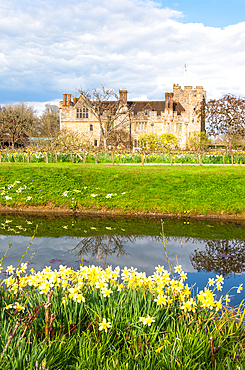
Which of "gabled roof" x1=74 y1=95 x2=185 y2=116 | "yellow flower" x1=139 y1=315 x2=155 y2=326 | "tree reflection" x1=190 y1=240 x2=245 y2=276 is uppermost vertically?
"gabled roof" x1=74 y1=95 x2=185 y2=116

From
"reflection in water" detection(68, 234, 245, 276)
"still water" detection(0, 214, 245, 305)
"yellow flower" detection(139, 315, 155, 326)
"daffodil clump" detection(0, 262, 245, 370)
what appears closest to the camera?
"daffodil clump" detection(0, 262, 245, 370)

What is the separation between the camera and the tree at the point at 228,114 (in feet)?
85.3

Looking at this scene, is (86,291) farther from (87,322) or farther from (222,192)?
(222,192)

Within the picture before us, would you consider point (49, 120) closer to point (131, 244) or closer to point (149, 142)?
point (149, 142)

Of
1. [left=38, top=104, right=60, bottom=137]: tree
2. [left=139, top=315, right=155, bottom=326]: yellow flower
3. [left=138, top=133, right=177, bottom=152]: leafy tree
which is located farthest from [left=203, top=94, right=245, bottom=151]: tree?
[left=38, top=104, right=60, bottom=137]: tree

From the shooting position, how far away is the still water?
18.7 ft

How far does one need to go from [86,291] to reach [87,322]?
31cm

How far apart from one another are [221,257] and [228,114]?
22.7 m

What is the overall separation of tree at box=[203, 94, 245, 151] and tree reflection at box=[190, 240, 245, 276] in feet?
65.6

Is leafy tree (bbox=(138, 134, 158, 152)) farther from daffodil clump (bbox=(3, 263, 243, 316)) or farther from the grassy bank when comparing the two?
daffodil clump (bbox=(3, 263, 243, 316))

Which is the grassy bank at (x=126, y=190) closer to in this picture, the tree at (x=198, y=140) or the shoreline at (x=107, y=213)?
the shoreline at (x=107, y=213)

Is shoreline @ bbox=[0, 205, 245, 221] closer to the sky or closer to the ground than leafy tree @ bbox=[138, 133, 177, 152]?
closer to the ground

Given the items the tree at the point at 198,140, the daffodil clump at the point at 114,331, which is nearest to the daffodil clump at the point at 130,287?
the daffodil clump at the point at 114,331

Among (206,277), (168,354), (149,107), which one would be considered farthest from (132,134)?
(168,354)
